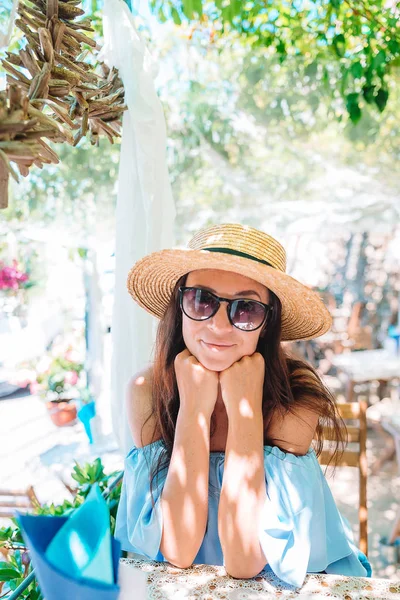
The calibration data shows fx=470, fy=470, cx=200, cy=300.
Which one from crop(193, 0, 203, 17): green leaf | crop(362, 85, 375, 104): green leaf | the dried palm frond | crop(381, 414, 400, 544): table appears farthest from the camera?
crop(381, 414, 400, 544): table

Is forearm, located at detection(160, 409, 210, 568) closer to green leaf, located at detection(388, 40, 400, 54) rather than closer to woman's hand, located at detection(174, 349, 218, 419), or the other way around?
woman's hand, located at detection(174, 349, 218, 419)

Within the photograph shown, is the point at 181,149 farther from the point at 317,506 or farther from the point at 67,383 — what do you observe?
the point at 317,506

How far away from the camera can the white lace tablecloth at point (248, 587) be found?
111cm

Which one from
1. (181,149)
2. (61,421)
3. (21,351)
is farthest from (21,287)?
(181,149)

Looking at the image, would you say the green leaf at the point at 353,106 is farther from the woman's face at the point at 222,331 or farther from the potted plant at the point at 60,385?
the potted plant at the point at 60,385

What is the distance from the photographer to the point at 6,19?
4.09 ft

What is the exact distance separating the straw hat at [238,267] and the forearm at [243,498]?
403mm

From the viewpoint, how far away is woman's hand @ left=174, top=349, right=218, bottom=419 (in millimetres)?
1445

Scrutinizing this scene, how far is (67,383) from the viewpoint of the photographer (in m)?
5.42

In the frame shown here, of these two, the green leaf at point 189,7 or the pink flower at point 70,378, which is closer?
the green leaf at point 189,7

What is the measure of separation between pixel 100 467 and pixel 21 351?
4949mm

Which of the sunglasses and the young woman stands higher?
the sunglasses

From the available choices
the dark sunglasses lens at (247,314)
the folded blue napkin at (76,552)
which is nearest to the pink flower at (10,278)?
the dark sunglasses lens at (247,314)

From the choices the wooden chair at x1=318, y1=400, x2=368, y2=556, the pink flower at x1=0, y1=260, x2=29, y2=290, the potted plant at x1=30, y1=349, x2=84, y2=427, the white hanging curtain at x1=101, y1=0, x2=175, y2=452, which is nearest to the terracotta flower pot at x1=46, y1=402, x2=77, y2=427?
the potted plant at x1=30, y1=349, x2=84, y2=427
